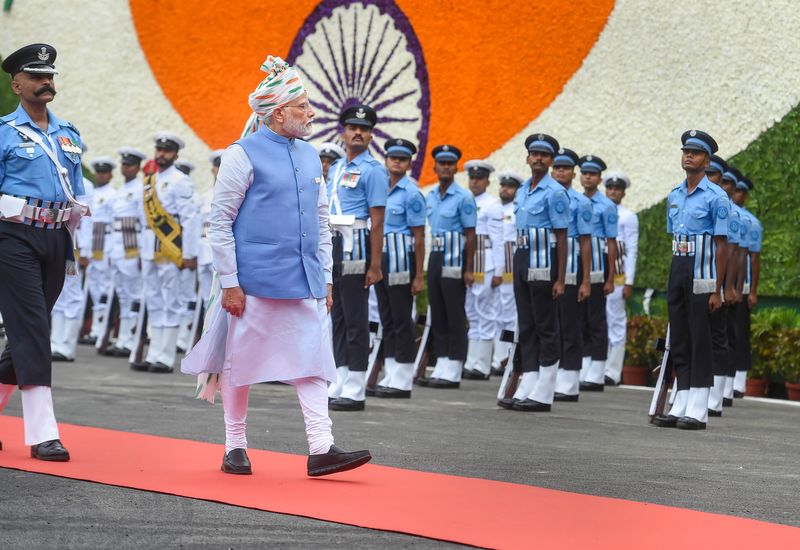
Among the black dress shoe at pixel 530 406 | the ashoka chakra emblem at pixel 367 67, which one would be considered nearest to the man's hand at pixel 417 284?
the black dress shoe at pixel 530 406

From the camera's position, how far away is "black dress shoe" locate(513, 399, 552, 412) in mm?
11844

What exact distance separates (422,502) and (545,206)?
5523 mm

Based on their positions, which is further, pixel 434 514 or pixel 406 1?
pixel 406 1

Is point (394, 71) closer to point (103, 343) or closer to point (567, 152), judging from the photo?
point (103, 343)

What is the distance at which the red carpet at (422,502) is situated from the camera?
5945 millimetres

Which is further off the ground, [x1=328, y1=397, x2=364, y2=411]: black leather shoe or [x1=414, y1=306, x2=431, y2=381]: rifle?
[x1=414, y1=306, x2=431, y2=381]: rifle

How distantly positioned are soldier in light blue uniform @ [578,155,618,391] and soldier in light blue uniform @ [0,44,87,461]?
8081 millimetres

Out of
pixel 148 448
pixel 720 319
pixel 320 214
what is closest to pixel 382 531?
pixel 320 214

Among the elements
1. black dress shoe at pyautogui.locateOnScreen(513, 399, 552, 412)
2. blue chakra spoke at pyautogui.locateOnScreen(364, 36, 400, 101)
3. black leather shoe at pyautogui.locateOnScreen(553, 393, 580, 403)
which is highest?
blue chakra spoke at pyautogui.locateOnScreen(364, 36, 400, 101)

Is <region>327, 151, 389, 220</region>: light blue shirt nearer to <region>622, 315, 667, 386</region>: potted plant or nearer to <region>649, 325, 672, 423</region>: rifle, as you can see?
<region>649, 325, 672, 423</region>: rifle

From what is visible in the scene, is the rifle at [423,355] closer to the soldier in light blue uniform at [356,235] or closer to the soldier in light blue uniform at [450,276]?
the soldier in light blue uniform at [450,276]

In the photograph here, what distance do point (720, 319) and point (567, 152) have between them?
2.28m

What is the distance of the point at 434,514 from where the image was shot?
634 cm

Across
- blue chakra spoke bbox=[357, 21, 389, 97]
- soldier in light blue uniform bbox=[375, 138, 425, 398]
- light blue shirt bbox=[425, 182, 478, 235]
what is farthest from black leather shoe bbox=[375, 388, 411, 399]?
blue chakra spoke bbox=[357, 21, 389, 97]
